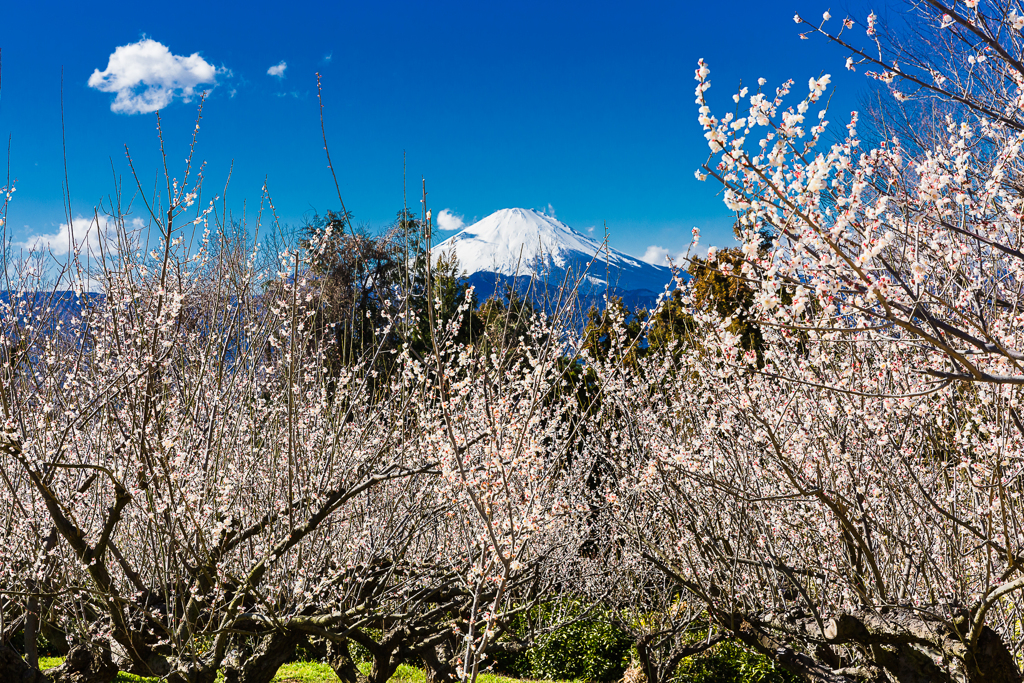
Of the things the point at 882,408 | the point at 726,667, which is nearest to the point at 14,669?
the point at 882,408

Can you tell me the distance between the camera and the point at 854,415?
340cm

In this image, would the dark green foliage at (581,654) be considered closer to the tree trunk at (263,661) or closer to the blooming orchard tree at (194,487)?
the blooming orchard tree at (194,487)

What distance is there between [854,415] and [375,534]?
3228 millimetres

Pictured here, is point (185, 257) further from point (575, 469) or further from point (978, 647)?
point (575, 469)

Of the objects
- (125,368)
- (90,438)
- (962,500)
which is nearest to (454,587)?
(90,438)

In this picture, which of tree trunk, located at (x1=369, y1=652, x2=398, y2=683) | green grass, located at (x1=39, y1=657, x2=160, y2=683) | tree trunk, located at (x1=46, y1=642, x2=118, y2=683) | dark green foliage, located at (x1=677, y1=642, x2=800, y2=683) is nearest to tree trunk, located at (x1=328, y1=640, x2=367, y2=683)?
tree trunk, located at (x1=369, y1=652, x2=398, y2=683)

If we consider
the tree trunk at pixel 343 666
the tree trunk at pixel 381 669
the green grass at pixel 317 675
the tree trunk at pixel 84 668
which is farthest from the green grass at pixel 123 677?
the tree trunk at pixel 84 668

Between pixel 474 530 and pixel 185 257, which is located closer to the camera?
pixel 185 257

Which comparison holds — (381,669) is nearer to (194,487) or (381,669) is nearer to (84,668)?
(84,668)

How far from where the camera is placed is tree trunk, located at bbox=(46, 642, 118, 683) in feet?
13.9

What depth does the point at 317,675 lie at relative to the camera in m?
9.02

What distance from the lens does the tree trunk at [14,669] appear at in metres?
3.54

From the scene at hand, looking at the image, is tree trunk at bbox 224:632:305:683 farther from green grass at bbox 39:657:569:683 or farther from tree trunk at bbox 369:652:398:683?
green grass at bbox 39:657:569:683

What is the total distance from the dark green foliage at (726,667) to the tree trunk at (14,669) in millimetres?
6552
